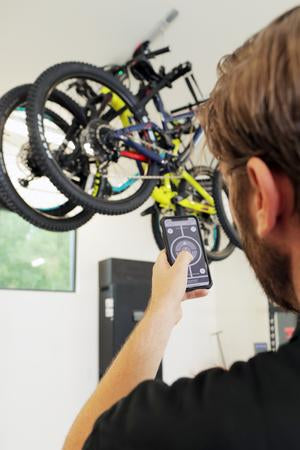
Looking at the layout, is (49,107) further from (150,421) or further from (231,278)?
(231,278)

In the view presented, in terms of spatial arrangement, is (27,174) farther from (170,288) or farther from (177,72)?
(170,288)

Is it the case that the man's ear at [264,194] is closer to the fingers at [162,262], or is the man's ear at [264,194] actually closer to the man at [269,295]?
the man at [269,295]

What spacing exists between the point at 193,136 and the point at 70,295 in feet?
5.63

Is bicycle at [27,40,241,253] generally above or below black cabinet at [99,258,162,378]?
above

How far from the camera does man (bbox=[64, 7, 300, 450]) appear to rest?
1.17ft

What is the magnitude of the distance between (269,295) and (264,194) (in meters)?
0.14

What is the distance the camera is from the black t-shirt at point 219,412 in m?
0.35

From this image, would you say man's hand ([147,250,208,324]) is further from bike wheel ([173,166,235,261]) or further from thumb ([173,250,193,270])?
bike wheel ([173,166,235,261])

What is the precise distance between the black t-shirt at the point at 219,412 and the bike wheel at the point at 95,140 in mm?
1165

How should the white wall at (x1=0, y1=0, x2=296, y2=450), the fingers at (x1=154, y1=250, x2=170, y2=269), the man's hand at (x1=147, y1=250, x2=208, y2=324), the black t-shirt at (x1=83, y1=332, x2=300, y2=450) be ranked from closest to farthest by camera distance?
the black t-shirt at (x1=83, y1=332, x2=300, y2=450) → the man's hand at (x1=147, y1=250, x2=208, y2=324) → the fingers at (x1=154, y1=250, x2=170, y2=269) → the white wall at (x1=0, y1=0, x2=296, y2=450)

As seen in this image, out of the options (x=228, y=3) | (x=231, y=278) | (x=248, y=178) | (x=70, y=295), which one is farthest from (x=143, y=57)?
(x=231, y=278)

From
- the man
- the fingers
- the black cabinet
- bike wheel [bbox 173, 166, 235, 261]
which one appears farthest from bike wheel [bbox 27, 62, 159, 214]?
the black cabinet

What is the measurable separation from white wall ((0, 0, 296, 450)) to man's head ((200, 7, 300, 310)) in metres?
0.56

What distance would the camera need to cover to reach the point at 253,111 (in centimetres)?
44
